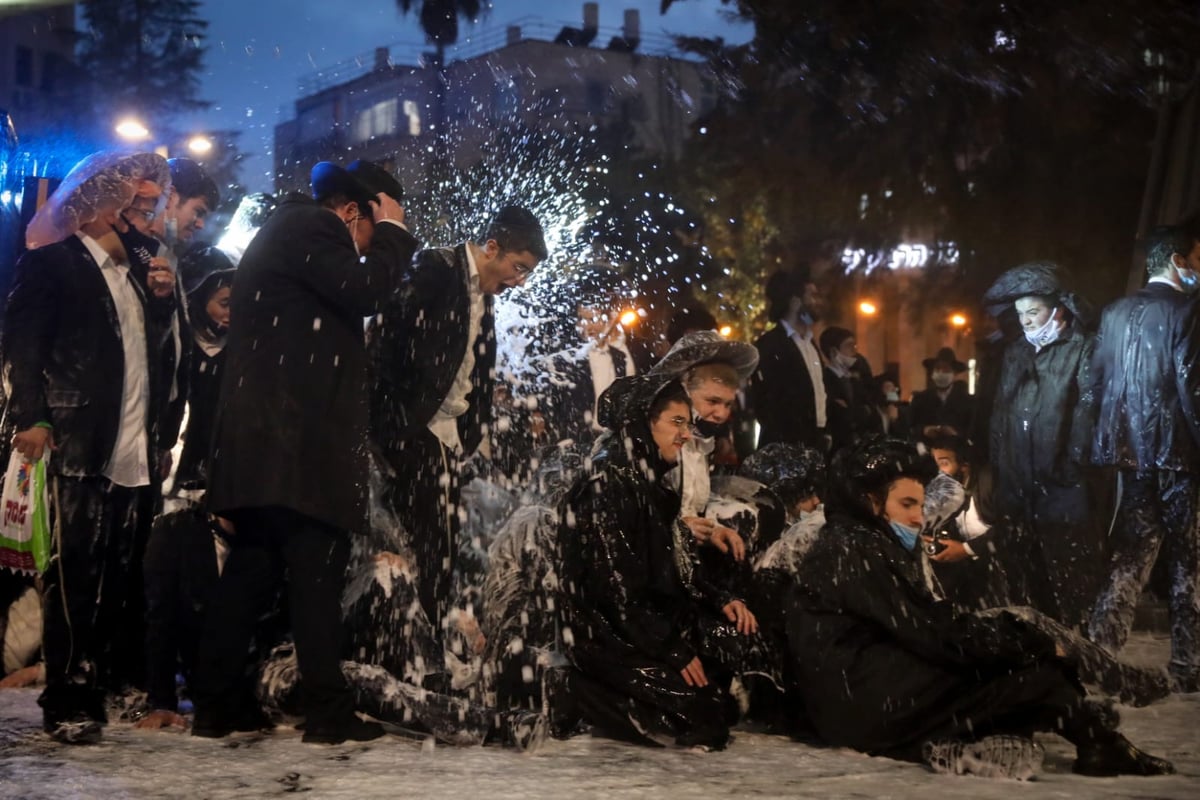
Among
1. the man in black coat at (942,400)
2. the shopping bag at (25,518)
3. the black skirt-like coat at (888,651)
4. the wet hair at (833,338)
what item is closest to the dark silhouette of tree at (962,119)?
the man in black coat at (942,400)

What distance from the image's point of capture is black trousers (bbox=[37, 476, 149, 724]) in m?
5.35

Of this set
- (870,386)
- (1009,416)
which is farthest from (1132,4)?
(1009,416)

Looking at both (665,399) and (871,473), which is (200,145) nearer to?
(665,399)

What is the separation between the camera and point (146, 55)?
3822 centimetres

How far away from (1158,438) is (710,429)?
2.35m

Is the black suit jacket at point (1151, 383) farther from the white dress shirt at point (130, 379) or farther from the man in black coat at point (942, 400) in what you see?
the white dress shirt at point (130, 379)

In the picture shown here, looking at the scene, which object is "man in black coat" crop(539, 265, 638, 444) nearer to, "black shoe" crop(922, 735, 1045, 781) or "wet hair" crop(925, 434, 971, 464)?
"wet hair" crop(925, 434, 971, 464)

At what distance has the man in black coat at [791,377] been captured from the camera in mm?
8898

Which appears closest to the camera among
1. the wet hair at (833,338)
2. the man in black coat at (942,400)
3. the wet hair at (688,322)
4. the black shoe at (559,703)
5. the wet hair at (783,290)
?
the black shoe at (559,703)

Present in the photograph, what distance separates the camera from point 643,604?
5469 mm

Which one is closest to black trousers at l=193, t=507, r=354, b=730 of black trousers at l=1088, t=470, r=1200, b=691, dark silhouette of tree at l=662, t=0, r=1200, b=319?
black trousers at l=1088, t=470, r=1200, b=691

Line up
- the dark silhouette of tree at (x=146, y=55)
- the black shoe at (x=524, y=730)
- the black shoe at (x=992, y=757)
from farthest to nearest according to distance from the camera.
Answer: the dark silhouette of tree at (x=146, y=55)
the black shoe at (x=524, y=730)
the black shoe at (x=992, y=757)

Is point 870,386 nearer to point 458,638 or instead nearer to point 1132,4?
point 1132,4

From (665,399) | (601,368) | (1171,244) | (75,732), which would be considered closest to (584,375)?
(601,368)
